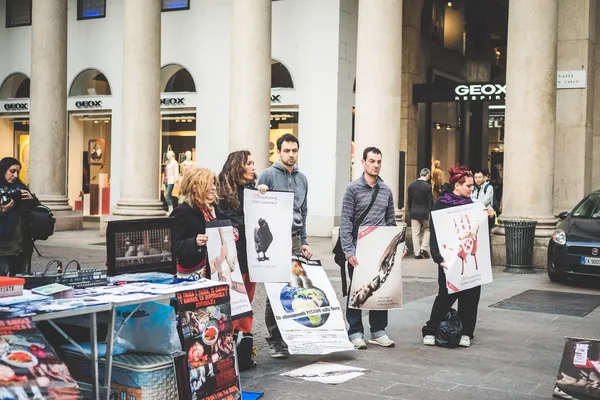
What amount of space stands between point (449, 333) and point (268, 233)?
238 centimetres

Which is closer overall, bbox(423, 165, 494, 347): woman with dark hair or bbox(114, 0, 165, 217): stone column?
bbox(423, 165, 494, 347): woman with dark hair

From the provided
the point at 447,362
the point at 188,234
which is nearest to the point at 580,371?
the point at 447,362

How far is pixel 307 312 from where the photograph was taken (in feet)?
24.9

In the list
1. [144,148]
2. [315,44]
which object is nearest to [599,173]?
[315,44]

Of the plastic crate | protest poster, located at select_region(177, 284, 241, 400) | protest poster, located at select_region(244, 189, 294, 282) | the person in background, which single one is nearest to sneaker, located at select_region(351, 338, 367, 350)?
protest poster, located at select_region(244, 189, 294, 282)

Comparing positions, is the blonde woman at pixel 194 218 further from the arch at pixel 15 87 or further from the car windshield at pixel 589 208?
the arch at pixel 15 87

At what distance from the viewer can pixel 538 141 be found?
15.2 metres

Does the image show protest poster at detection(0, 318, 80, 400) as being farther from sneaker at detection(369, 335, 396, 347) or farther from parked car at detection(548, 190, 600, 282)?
parked car at detection(548, 190, 600, 282)

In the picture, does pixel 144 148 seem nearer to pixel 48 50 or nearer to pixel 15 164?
pixel 48 50

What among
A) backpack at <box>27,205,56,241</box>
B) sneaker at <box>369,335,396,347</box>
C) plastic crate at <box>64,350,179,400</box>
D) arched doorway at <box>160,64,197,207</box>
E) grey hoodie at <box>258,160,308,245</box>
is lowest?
sneaker at <box>369,335,396,347</box>

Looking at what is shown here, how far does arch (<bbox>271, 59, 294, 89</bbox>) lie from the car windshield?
10.2 metres

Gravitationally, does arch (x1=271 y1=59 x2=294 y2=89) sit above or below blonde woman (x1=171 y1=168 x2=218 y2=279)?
above

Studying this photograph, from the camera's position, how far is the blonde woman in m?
6.60

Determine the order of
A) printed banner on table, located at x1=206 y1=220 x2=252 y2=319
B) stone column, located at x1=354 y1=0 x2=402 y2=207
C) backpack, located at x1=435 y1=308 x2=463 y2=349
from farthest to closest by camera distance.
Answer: stone column, located at x1=354 y1=0 x2=402 y2=207 < backpack, located at x1=435 y1=308 x2=463 y2=349 < printed banner on table, located at x1=206 y1=220 x2=252 y2=319
